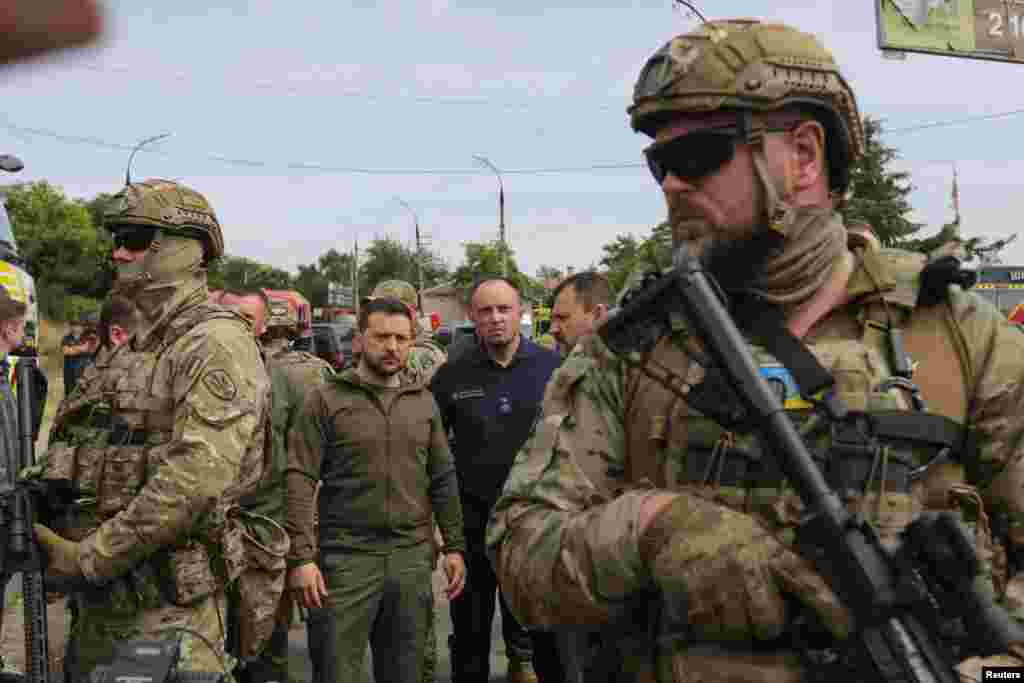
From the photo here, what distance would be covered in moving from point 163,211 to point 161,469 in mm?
952

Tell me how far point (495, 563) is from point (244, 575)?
2015mm

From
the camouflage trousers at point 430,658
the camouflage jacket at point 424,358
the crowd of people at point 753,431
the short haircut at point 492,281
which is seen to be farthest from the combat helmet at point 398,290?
the crowd of people at point 753,431

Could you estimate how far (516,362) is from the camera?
19.5 ft

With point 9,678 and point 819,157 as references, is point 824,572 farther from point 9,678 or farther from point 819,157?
point 9,678

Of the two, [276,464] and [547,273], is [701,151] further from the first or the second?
[547,273]

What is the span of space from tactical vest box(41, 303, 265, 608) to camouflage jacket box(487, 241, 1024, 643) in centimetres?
172

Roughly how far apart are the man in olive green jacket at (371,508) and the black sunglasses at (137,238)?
1.50 metres

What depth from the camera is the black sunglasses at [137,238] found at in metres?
3.74

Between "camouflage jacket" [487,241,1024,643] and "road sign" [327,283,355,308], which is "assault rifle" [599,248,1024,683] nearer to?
"camouflage jacket" [487,241,1024,643]

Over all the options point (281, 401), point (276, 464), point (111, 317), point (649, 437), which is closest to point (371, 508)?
point (276, 464)

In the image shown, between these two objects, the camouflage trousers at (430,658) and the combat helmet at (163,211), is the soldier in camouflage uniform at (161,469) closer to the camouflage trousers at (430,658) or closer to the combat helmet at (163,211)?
the combat helmet at (163,211)

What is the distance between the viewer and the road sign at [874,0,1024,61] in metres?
14.5

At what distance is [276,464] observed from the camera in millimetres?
5996

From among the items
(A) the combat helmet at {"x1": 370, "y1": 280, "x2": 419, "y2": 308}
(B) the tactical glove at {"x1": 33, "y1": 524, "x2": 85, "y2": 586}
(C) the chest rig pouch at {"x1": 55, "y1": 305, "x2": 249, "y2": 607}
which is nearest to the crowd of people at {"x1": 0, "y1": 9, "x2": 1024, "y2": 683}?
(C) the chest rig pouch at {"x1": 55, "y1": 305, "x2": 249, "y2": 607}
